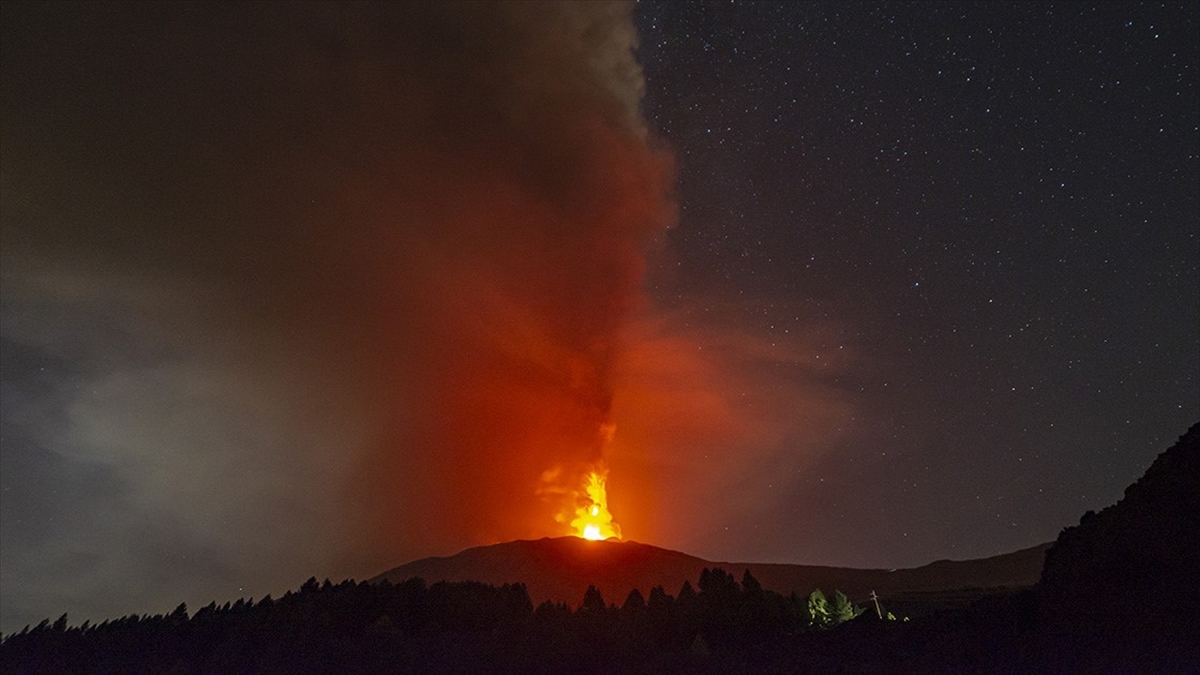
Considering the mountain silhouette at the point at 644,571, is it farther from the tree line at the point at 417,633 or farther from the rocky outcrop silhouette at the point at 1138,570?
the rocky outcrop silhouette at the point at 1138,570

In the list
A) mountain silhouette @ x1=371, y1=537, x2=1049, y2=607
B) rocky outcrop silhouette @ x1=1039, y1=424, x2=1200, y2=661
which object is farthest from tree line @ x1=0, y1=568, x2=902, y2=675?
mountain silhouette @ x1=371, y1=537, x2=1049, y2=607

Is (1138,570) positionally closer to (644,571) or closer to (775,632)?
(775,632)

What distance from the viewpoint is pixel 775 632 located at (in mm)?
41906

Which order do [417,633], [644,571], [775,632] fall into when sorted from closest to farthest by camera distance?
1. [775,632]
2. [417,633]
3. [644,571]

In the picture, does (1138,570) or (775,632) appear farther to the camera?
(775,632)

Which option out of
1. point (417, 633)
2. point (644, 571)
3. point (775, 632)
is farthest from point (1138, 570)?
point (644, 571)

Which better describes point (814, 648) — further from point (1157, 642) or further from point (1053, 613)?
point (1157, 642)

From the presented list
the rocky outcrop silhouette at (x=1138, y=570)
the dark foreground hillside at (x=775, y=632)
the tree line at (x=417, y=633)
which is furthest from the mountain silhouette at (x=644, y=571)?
the rocky outcrop silhouette at (x=1138, y=570)

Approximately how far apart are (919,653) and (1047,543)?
181 metres

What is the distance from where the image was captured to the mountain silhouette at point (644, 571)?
12825cm

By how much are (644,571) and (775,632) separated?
4050 inches

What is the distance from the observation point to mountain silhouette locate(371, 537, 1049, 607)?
128 m

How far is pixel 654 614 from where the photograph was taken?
4569 cm

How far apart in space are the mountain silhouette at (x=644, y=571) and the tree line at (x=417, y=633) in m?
66.9
